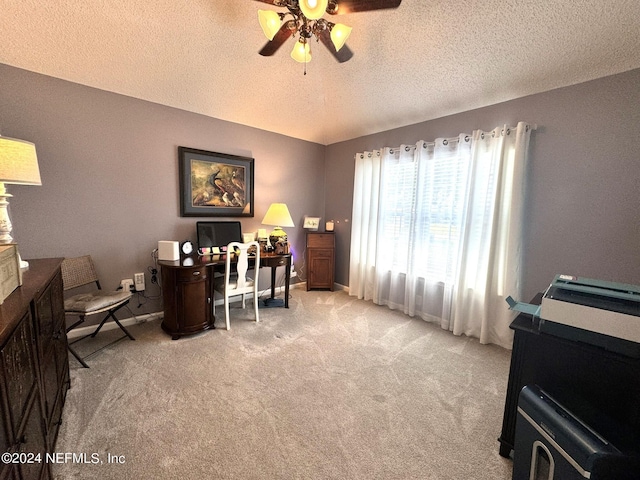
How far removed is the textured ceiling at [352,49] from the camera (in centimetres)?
170

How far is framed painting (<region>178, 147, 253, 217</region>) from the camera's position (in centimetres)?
300

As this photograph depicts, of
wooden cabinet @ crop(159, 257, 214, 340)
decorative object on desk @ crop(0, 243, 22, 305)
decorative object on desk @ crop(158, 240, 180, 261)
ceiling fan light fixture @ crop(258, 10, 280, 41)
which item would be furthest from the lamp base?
decorative object on desk @ crop(0, 243, 22, 305)

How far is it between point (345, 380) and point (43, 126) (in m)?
3.37

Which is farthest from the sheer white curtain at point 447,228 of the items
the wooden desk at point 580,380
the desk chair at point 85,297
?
the desk chair at point 85,297

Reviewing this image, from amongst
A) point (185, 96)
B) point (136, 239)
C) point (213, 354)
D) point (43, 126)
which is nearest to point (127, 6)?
point (185, 96)

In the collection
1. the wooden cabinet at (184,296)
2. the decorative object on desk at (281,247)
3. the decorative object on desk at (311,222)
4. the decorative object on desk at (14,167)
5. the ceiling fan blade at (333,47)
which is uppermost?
the ceiling fan blade at (333,47)

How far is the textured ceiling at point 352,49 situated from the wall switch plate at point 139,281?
1885 mm

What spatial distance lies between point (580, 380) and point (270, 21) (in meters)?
2.54

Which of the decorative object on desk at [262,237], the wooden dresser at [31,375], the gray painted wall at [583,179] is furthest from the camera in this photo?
the decorative object on desk at [262,237]

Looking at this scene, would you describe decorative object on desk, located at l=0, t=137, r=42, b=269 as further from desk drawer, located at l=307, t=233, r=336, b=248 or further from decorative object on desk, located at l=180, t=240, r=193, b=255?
desk drawer, located at l=307, t=233, r=336, b=248

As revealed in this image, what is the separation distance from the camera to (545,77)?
82.4 inches

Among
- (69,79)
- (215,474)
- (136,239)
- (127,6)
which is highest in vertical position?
(127,6)

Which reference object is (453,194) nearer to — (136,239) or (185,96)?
(185,96)

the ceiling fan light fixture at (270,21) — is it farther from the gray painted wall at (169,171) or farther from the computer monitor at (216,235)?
the computer monitor at (216,235)
